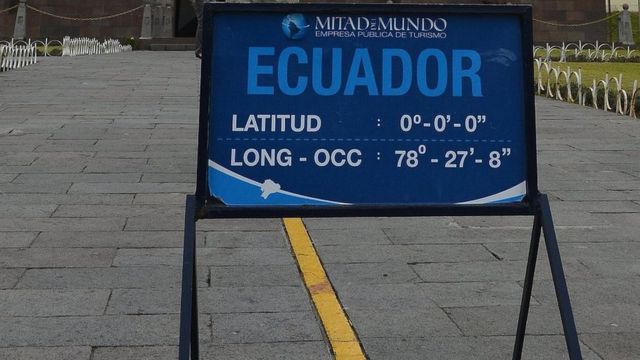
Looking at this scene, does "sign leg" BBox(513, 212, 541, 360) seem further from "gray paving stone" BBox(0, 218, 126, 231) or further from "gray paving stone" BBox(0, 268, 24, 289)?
"gray paving stone" BBox(0, 218, 126, 231)

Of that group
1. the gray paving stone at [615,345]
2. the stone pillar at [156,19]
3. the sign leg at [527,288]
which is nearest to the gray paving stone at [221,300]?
the sign leg at [527,288]

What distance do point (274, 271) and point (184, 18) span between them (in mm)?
50811

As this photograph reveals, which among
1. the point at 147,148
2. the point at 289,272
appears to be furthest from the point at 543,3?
the point at 289,272

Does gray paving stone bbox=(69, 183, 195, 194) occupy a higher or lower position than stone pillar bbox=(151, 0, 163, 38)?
lower

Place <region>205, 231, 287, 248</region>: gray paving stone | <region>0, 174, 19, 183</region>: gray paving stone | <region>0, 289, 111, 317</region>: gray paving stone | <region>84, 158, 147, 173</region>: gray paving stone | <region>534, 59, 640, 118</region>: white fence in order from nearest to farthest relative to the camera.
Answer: <region>0, 289, 111, 317</region>: gray paving stone → <region>205, 231, 287, 248</region>: gray paving stone → <region>0, 174, 19, 183</region>: gray paving stone → <region>84, 158, 147, 173</region>: gray paving stone → <region>534, 59, 640, 118</region>: white fence

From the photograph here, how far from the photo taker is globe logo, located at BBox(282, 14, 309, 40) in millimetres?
3816

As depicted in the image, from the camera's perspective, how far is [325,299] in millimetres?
5273

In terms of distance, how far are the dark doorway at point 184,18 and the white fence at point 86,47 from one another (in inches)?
467

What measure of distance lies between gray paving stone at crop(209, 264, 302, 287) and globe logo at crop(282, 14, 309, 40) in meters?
2.11

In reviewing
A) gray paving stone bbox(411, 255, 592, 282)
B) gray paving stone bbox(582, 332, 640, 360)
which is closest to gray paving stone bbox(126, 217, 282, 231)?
gray paving stone bbox(411, 255, 592, 282)

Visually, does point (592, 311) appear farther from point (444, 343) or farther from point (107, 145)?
point (107, 145)

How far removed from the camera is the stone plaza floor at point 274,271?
→ 4.60 m

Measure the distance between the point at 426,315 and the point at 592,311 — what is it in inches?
34.7

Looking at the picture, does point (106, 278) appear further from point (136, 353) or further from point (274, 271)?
point (136, 353)
